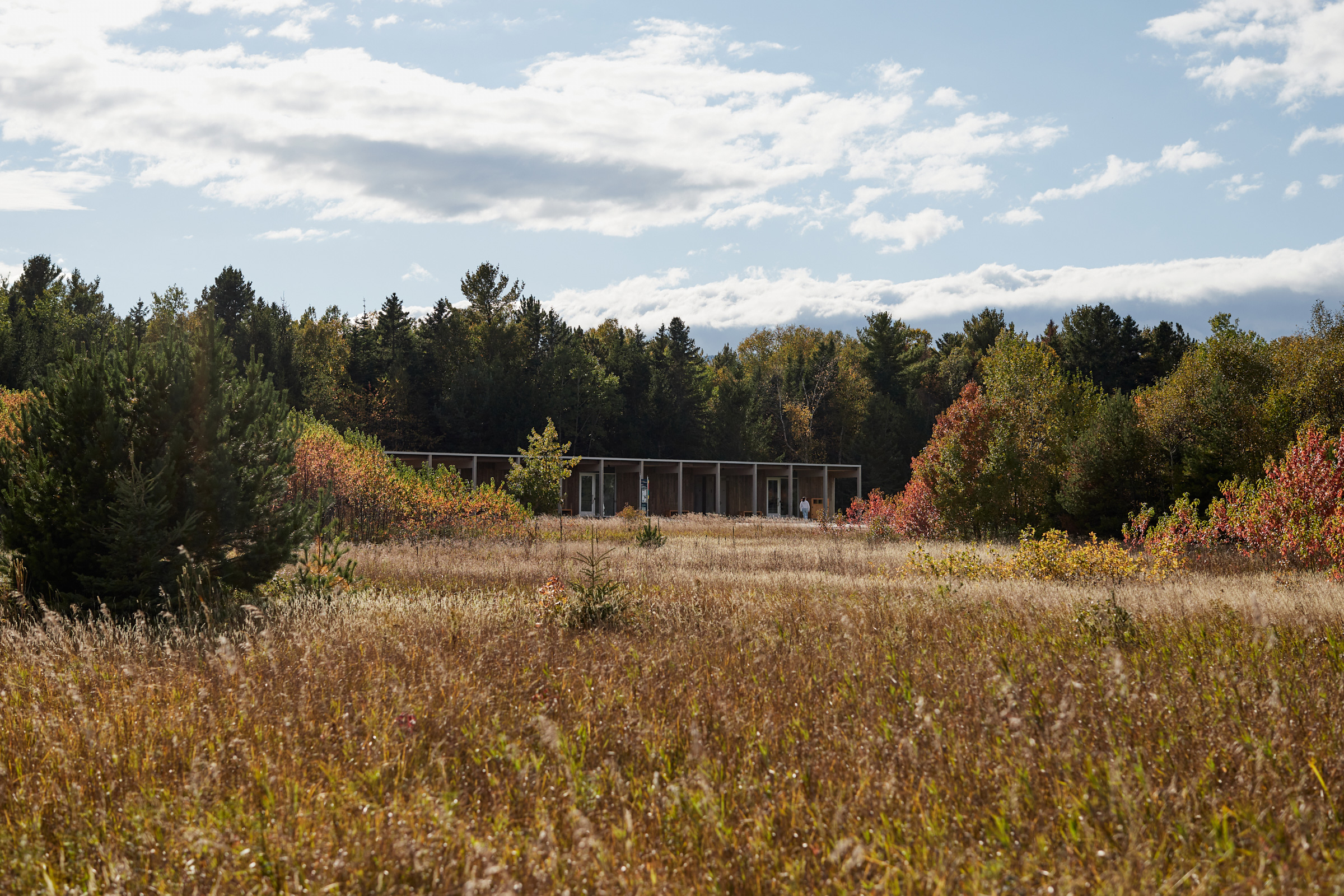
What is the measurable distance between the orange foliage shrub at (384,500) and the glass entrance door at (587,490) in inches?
838

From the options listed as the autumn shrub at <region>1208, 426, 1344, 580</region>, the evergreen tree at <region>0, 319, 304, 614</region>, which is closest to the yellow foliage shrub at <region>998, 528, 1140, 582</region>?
the autumn shrub at <region>1208, 426, 1344, 580</region>

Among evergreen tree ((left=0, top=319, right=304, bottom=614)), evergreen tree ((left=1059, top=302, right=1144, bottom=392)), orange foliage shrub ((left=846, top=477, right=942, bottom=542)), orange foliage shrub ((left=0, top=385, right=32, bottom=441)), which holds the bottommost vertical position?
orange foliage shrub ((left=846, top=477, right=942, bottom=542))

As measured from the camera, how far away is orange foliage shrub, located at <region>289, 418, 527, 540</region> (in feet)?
65.3

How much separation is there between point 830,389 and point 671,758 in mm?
59179

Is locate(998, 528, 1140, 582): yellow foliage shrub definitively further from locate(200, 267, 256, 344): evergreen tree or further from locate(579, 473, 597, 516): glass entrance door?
locate(200, 267, 256, 344): evergreen tree

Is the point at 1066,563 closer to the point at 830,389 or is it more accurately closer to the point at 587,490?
the point at 587,490

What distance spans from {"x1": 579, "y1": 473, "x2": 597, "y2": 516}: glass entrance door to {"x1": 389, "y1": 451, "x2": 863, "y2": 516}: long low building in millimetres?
39

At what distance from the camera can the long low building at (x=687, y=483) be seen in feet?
145

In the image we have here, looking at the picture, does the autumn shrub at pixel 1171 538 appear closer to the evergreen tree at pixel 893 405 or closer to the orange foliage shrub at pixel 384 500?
the orange foliage shrub at pixel 384 500

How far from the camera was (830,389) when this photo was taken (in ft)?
204

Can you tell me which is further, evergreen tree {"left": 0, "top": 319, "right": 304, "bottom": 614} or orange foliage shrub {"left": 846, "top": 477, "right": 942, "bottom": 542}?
orange foliage shrub {"left": 846, "top": 477, "right": 942, "bottom": 542}

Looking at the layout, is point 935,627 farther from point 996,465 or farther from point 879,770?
point 996,465

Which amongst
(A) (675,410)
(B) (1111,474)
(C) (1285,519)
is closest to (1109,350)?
(A) (675,410)

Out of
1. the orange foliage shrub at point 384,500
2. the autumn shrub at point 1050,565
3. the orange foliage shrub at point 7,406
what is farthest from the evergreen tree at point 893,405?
the orange foliage shrub at point 7,406
